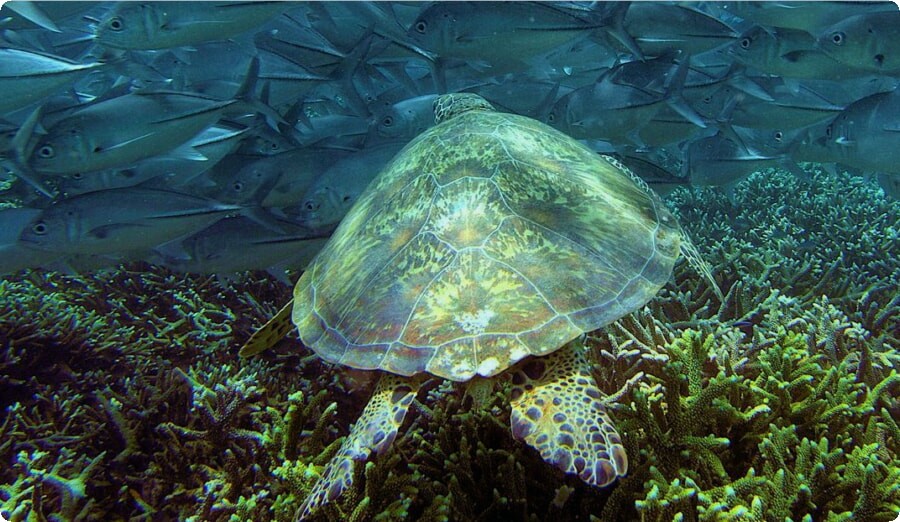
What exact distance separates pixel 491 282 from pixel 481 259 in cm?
11

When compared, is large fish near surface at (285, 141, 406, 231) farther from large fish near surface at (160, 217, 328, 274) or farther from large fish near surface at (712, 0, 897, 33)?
large fish near surface at (712, 0, 897, 33)

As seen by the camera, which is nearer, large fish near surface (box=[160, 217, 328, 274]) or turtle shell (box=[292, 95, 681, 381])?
turtle shell (box=[292, 95, 681, 381])

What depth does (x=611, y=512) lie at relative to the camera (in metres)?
1.65

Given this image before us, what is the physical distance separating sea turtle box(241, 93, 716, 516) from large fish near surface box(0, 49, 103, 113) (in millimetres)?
2452

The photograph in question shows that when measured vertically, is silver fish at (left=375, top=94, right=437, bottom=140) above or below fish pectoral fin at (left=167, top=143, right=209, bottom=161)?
below

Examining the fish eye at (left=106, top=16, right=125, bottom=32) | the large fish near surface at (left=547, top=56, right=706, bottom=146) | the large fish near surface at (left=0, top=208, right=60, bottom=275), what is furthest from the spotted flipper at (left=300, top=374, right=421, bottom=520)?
the fish eye at (left=106, top=16, right=125, bottom=32)

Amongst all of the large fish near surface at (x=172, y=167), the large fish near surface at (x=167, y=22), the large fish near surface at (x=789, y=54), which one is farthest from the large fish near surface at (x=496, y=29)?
the large fish near surface at (x=172, y=167)

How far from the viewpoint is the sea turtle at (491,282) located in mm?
1585

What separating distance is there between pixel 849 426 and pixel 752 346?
577 mm

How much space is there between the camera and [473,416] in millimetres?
2102

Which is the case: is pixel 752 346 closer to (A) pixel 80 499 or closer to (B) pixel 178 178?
(A) pixel 80 499

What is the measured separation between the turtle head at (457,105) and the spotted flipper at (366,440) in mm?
1982

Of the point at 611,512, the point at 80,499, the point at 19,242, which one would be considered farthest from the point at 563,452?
the point at 19,242

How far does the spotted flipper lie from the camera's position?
5.08ft
